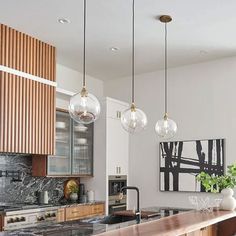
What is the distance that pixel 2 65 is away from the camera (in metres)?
4.75

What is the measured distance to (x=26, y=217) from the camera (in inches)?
193

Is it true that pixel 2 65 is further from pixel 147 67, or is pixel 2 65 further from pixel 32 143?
pixel 147 67

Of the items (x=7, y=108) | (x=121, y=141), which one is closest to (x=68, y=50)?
(x=7, y=108)

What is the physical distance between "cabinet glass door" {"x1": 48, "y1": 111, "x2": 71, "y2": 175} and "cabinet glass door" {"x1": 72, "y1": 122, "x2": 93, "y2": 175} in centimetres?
13

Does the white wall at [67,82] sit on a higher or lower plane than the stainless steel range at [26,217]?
higher

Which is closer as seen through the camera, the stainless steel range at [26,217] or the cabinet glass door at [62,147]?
the stainless steel range at [26,217]

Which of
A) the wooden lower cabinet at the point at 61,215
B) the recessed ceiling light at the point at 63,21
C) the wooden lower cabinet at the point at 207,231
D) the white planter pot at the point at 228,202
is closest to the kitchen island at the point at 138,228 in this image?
the wooden lower cabinet at the point at 207,231

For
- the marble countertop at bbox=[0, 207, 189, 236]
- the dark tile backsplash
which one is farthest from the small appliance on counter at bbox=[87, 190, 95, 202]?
the marble countertop at bbox=[0, 207, 189, 236]

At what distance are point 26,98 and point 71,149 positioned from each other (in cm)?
150

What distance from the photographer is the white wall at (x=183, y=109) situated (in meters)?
6.21

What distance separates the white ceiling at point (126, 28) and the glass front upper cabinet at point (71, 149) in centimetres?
101

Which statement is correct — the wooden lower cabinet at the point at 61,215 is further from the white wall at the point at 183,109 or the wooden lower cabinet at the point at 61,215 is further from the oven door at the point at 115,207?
the white wall at the point at 183,109

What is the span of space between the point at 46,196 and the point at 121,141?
1.72m

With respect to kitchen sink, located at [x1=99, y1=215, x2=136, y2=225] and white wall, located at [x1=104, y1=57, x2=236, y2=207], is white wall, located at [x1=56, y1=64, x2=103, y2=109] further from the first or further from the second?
kitchen sink, located at [x1=99, y1=215, x2=136, y2=225]
